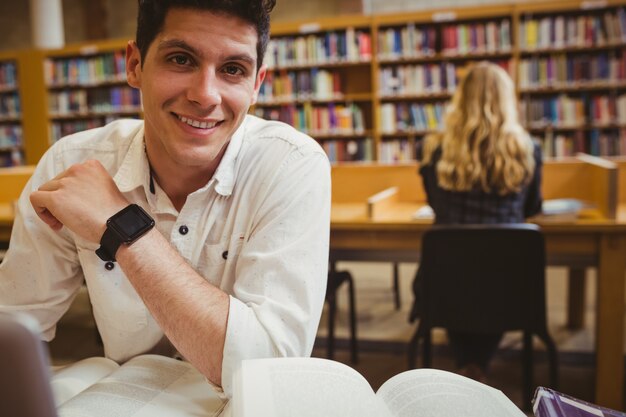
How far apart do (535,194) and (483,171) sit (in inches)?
9.9

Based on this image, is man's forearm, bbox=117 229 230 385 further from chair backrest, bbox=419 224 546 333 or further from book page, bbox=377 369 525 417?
chair backrest, bbox=419 224 546 333

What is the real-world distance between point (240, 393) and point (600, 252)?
2052 mm

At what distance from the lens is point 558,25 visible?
5.19 metres

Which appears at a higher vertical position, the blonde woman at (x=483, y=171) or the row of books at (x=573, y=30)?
the row of books at (x=573, y=30)

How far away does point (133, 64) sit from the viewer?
1.05 meters

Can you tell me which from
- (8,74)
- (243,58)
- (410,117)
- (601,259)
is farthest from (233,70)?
→ (8,74)

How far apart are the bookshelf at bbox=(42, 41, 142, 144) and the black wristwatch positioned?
6019 millimetres

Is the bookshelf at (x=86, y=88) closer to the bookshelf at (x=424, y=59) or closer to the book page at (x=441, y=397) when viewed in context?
the bookshelf at (x=424, y=59)

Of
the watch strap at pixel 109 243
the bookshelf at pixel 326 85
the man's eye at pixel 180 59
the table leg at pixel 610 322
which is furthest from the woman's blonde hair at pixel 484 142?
the bookshelf at pixel 326 85

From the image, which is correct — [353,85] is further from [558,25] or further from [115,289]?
[115,289]

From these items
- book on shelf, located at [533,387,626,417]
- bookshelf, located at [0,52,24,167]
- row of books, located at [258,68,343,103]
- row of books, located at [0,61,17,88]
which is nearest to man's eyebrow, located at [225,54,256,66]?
book on shelf, located at [533,387,626,417]

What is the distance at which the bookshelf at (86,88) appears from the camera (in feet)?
21.7

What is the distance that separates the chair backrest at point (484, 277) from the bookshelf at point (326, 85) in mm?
3978

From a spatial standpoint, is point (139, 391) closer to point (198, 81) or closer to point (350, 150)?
point (198, 81)
